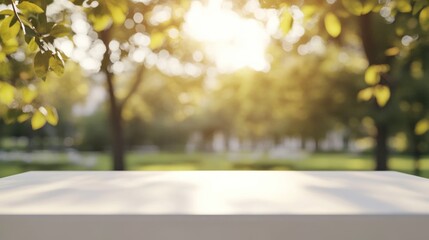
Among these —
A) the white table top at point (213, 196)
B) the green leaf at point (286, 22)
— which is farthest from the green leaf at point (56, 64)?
the green leaf at point (286, 22)

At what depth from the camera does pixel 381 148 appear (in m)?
15.7

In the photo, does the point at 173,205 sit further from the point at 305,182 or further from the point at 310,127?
the point at 310,127

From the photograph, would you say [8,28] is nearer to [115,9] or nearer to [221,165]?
[115,9]

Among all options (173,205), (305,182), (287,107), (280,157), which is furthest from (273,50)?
(173,205)

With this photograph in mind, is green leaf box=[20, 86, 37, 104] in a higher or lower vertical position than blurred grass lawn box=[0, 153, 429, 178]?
higher

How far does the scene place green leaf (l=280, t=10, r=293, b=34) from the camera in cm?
224

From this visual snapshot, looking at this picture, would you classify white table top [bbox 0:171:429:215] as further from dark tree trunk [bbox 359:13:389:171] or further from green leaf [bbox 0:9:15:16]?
dark tree trunk [bbox 359:13:389:171]

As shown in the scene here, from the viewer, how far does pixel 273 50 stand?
21.3 meters

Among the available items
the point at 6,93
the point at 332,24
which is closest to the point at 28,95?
the point at 6,93

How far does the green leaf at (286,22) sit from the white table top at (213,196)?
925 mm

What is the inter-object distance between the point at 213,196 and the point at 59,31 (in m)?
1.61

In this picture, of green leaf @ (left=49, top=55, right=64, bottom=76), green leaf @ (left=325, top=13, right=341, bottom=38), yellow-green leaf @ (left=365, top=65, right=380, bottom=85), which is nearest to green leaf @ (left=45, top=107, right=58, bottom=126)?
green leaf @ (left=49, top=55, right=64, bottom=76)

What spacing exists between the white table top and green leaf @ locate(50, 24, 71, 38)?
37.8 inches

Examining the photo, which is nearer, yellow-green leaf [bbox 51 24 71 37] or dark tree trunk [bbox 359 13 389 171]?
yellow-green leaf [bbox 51 24 71 37]
